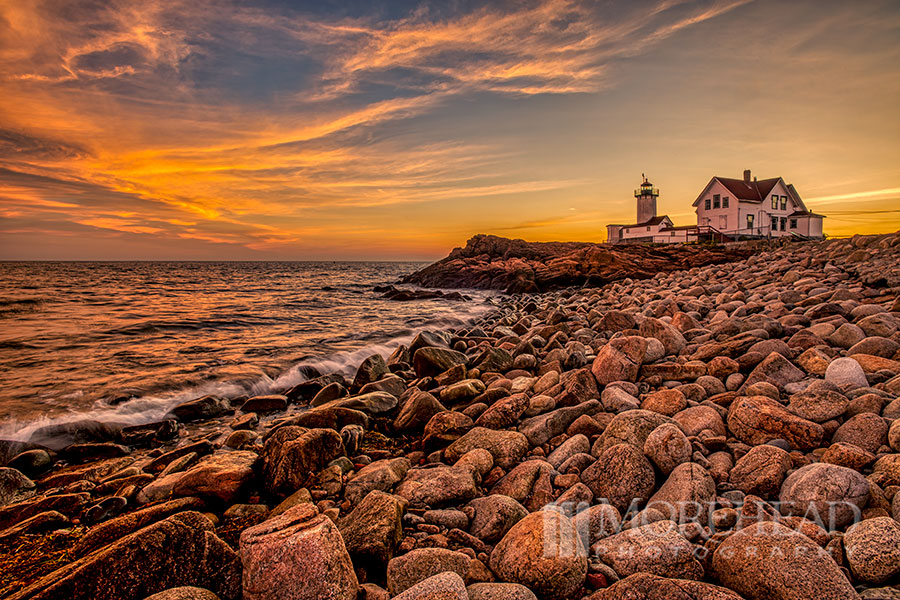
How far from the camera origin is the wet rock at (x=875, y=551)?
1799 mm

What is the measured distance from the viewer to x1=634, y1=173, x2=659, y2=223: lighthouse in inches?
2005

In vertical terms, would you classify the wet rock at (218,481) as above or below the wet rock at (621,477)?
below

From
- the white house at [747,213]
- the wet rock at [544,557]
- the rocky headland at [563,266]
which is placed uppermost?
the white house at [747,213]

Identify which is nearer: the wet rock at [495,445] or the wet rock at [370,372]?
the wet rock at [495,445]

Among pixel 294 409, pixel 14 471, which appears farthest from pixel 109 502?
pixel 294 409

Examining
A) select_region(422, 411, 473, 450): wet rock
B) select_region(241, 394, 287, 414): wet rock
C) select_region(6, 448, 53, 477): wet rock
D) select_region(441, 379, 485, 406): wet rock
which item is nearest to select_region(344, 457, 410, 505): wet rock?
select_region(422, 411, 473, 450): wet rock

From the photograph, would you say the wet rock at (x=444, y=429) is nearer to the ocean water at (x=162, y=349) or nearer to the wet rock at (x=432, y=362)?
the wet rock at (x=432, y=362)

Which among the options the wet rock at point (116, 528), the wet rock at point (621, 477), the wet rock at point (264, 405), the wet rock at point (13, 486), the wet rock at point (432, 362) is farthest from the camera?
the wet rock at point (432, 362)

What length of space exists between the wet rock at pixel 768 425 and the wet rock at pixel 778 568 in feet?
3.92

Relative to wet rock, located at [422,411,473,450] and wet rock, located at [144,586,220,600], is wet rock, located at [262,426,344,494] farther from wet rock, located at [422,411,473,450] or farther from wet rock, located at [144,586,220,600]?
wet rock, located at [144,586,220,600]

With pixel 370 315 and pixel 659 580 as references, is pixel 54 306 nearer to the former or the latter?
pixel 370 315

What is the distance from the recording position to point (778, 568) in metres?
1.84

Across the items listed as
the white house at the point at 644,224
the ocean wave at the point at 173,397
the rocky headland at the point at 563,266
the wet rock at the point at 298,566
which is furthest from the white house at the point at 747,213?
the wet rock at the point at 298,566

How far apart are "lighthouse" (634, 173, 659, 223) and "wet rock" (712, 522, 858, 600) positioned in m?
54.6
